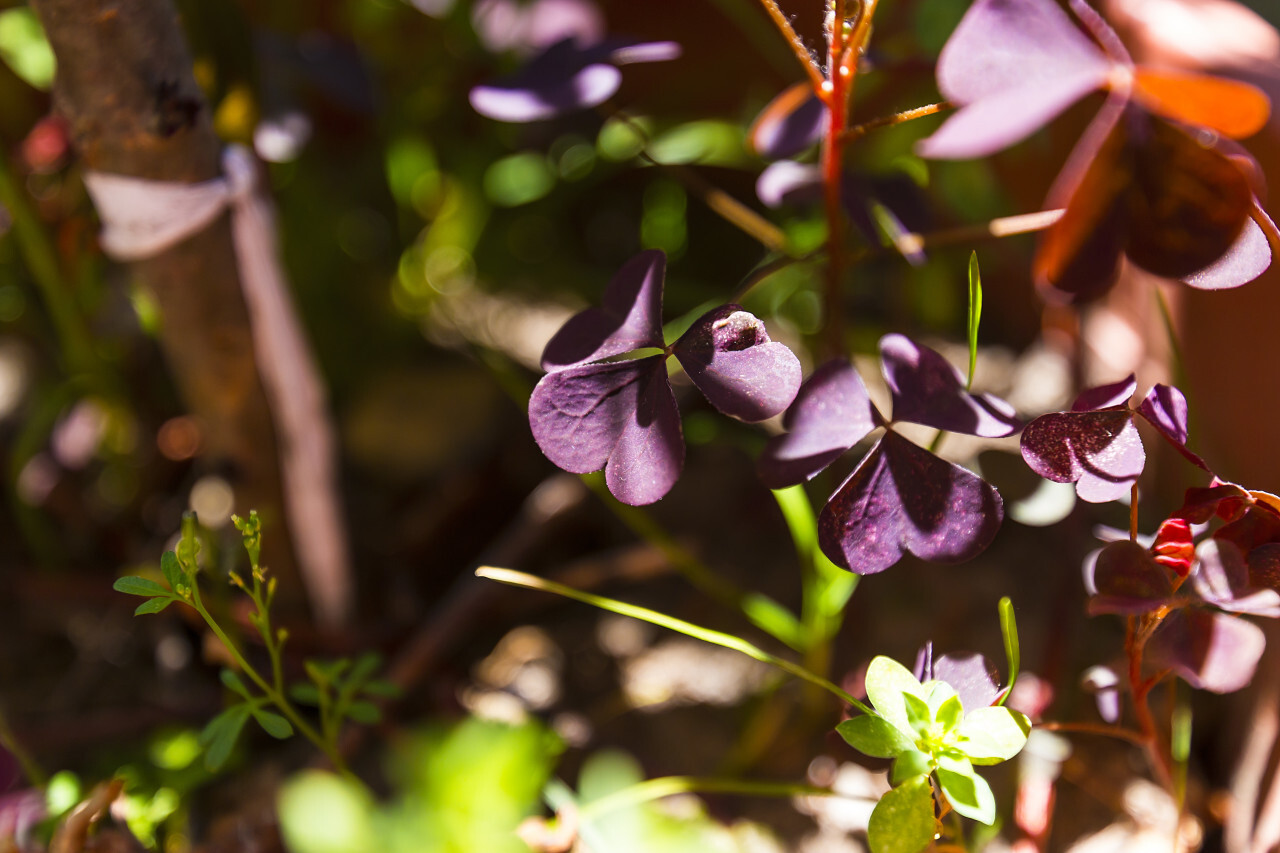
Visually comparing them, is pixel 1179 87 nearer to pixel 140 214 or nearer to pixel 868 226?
pixel 868 226

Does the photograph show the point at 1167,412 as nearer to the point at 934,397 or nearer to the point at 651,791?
the point at 934,397

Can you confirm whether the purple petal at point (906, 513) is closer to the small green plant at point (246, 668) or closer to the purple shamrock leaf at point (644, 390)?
the purple shamrock leaf at point (644, 390)

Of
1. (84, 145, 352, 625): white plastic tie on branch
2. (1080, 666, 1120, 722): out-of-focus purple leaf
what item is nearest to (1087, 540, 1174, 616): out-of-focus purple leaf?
(1080, 666, 1120, 722): out-of-focus purple leaf

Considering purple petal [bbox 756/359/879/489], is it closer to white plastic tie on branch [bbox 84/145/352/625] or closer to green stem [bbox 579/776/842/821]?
green stem [bbox 579/776/842/821]

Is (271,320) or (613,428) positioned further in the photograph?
(271,320)

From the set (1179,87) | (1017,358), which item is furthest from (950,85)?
(1017,358)

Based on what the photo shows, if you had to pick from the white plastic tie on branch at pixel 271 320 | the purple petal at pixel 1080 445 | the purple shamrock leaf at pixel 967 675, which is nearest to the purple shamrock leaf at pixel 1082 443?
the purple petal at pixel 1080 445

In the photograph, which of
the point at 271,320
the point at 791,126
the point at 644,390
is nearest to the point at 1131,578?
the point at 644,390
